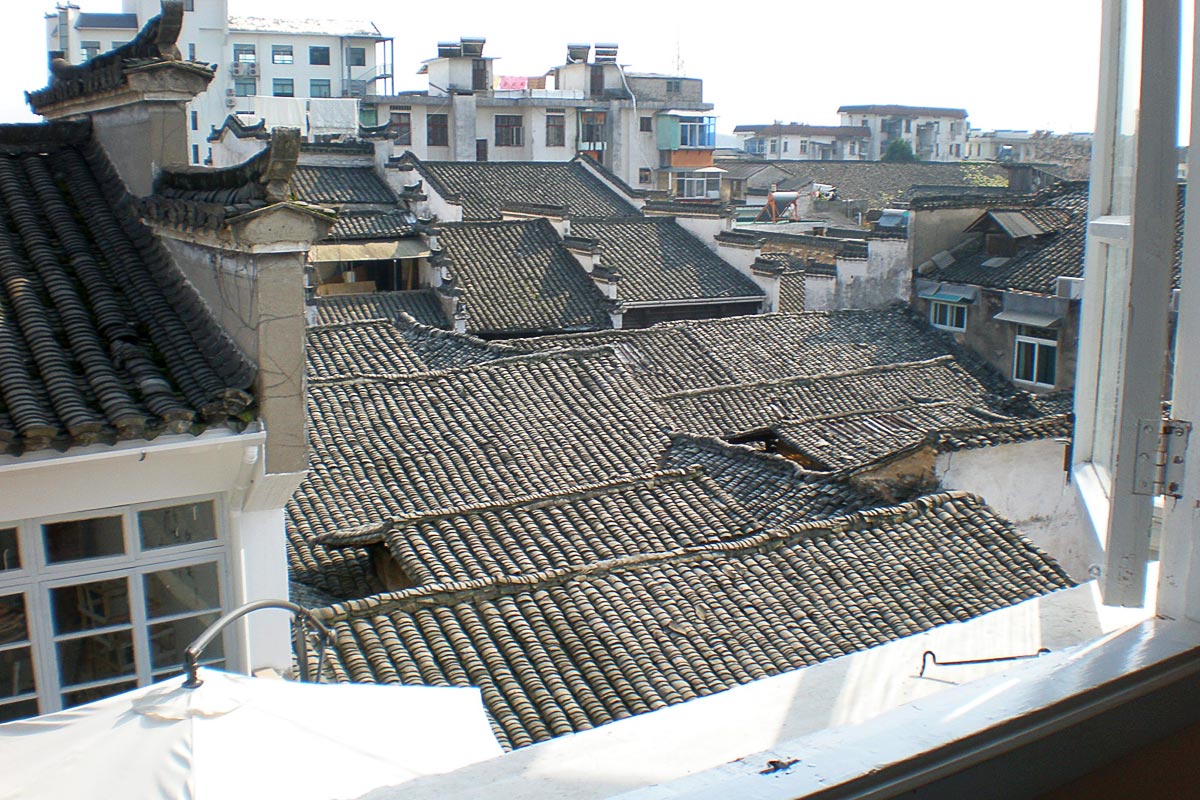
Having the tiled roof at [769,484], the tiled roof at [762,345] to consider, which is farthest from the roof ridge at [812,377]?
the tiled roof at [769,484]

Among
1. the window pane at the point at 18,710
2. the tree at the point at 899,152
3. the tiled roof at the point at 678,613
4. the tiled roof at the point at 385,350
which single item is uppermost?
the tree at the point at 899,152

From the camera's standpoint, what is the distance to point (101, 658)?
5.04 meters

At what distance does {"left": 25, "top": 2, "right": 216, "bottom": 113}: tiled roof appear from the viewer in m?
5.84

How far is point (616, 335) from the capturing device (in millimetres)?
15312

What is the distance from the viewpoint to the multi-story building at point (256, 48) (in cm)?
3116

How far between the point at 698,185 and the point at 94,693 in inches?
1129

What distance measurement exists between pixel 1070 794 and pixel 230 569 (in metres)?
4.81

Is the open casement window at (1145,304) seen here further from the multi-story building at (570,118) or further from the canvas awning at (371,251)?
the multi-story building at (570,118)

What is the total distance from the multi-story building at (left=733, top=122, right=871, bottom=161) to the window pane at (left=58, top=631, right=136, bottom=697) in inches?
1624

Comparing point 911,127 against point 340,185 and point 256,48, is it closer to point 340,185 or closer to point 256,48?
point 256,48

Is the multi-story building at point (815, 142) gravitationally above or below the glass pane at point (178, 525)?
above

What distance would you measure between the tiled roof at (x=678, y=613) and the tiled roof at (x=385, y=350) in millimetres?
5473

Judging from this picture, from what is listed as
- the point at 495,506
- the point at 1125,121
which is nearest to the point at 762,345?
the point at 495,506

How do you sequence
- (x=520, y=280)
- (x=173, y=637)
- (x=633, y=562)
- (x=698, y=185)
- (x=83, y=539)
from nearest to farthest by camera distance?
(x=83, y=539)
(x=173, y=637)
(x=633, y=562)
(x=520, y=280)
(x=698, y=185)
